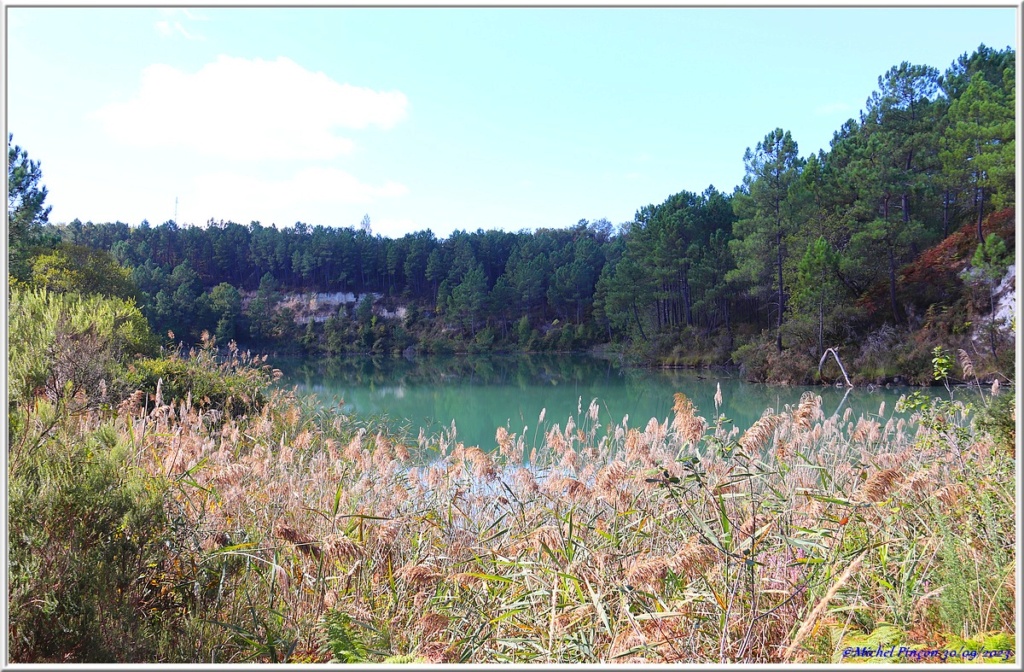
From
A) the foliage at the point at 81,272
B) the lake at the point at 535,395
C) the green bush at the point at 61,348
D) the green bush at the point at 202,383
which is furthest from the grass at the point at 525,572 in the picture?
the foliage at the point at 81,272

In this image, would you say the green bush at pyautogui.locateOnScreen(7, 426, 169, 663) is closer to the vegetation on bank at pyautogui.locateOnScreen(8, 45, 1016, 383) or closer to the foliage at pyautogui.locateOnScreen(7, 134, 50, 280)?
the vegetation on bank at pyautogui.locateOnScreen(8, 45, 1016, 383)

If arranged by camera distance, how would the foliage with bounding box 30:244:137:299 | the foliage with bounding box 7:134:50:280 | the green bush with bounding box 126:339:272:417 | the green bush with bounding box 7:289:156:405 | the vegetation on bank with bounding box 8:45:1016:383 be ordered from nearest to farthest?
the green bush with bounding box 7:289:156:405 < the foliage with bounding box 7:134:50:280 < the green bush with bounding box 126:339:272:417 < the vegetation on bank with bounding box 8:45:1016:383 < the foliage with bounding box 30:244:137:299

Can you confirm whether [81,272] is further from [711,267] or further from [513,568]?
[711,267]

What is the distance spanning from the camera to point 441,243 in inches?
2226

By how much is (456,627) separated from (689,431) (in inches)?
40.0

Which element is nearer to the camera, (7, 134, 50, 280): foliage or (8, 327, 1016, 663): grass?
(8, 327, 1016, 663): grass

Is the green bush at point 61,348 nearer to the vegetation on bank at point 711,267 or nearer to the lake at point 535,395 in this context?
the vegetation on bank at point 711,267

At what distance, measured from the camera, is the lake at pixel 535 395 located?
11.9 metres

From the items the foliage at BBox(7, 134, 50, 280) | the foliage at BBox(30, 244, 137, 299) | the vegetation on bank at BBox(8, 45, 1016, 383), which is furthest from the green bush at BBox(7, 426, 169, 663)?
the foliage at BBox(30, 244, 137, 299)

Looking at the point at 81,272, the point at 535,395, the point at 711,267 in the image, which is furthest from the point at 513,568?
the point at 711,267

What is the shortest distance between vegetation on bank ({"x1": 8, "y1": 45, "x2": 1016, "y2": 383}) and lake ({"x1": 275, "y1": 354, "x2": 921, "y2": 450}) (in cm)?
207

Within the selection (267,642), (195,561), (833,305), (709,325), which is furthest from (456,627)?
(709,325)

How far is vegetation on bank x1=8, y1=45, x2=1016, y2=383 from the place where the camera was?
47.0 ft

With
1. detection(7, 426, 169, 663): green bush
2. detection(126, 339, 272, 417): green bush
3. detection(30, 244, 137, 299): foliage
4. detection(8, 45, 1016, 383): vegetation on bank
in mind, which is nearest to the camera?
detection(7, 426, 169, 663): green bush
